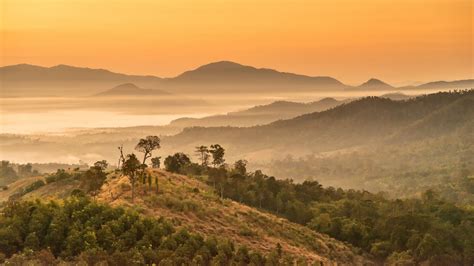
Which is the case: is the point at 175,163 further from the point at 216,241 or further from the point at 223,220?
the point at 216,241

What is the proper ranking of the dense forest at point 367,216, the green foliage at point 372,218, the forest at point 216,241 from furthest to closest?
1. the green foliage at point 372,218
2. the dense forest at point 367,216
3. the forest at point 216,241

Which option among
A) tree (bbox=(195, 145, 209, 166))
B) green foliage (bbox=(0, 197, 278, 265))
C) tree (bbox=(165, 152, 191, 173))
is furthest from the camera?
tree (bbox=(165, 152, 191, 173))

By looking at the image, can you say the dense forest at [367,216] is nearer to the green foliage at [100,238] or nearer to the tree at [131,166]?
the tree at [131,166]

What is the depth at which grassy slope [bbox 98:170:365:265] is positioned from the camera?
352 feet

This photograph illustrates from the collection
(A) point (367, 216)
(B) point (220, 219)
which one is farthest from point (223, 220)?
(A) point (367, 216)

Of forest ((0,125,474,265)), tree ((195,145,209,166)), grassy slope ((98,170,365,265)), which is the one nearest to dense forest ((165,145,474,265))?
forest ((0,125,474,265))

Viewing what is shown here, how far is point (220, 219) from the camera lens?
372 feet

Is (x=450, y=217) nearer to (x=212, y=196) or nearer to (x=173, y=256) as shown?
(x=212, y=196)

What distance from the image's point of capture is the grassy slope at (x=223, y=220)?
352 feet

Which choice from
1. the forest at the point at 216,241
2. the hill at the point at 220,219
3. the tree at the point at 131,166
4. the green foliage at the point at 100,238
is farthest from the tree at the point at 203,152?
the green foliage at the point at 100,238

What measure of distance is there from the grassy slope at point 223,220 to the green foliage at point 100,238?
30.7 feet

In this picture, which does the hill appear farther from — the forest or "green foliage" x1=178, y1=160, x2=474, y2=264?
"green foliage" x1=178, y1=160, x2=474, y2=264

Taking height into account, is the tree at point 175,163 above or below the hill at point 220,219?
above

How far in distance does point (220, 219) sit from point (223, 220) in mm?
674
